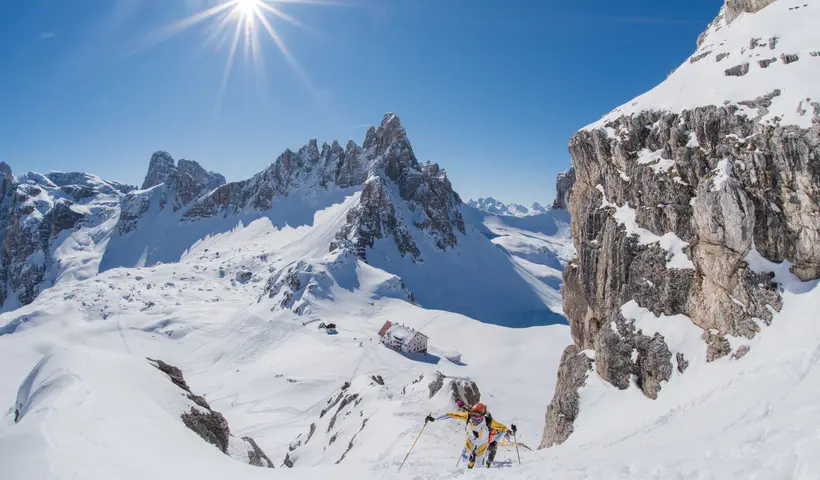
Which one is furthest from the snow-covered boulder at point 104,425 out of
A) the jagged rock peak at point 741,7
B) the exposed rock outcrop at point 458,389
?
the jagged rock peak at point 741,7

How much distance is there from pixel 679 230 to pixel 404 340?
158 feet

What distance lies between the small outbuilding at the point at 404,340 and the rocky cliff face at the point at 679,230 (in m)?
37.3

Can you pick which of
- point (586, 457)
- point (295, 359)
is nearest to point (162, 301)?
point (295, 359)

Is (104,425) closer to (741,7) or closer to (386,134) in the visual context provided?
(741,7)

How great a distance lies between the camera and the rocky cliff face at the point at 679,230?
62.4 ft

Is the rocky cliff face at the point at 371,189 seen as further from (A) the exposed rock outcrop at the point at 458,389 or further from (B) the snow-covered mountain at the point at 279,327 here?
(A) the exposed rock outcrop at the point at 458,389

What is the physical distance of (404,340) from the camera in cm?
6606

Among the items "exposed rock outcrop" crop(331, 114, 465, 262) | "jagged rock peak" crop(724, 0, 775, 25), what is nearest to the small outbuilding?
"exposed rock outcrop" crop(331, 114, 465, 262)

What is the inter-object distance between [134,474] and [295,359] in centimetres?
5676

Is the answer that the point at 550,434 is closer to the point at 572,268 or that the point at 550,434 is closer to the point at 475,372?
the point at 572,268

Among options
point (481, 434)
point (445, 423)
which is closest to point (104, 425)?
point (481, 434)

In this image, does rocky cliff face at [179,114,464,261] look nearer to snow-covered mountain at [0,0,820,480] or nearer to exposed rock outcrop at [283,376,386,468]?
snow-covered mountain at [0,0,820,480]

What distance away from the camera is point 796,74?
826 inches

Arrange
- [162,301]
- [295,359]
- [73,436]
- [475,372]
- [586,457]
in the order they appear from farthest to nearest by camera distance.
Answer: [162,301] < [295,359] < [475,372] < [586,457] < [73,436]
